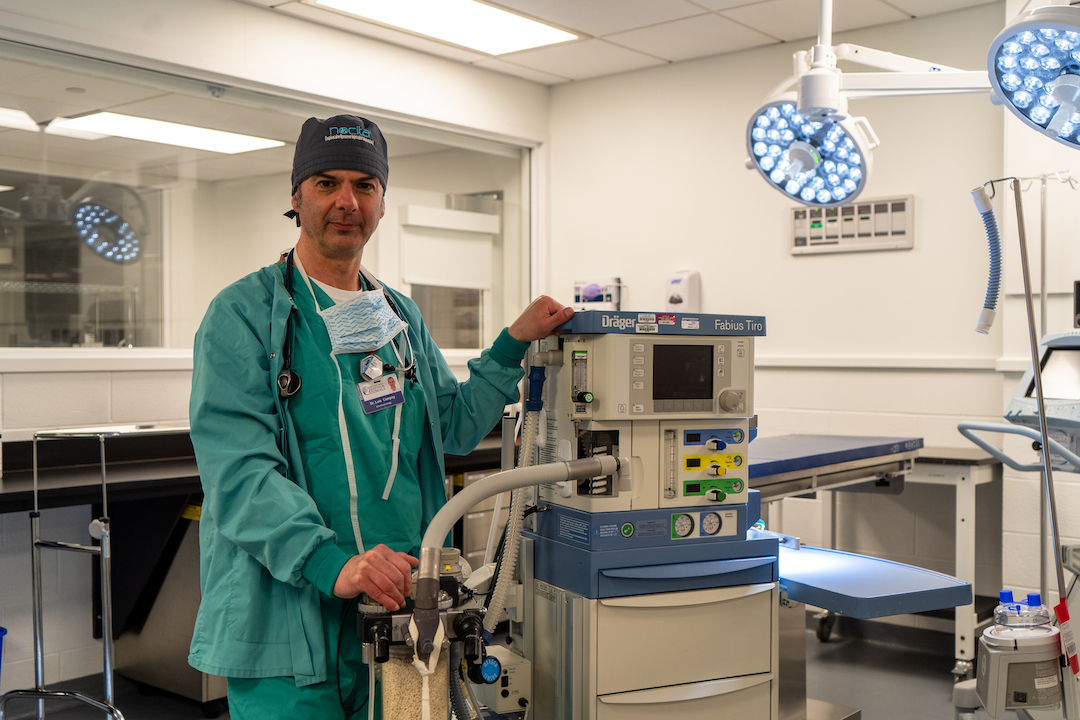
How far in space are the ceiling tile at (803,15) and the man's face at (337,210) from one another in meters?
2.87

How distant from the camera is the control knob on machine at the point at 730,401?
1.89m

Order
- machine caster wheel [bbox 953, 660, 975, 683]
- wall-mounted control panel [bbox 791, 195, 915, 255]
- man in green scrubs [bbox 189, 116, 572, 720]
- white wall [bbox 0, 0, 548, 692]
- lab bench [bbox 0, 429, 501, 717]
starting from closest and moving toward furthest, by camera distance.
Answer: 1. man in green scrubs [bbox 189, 116, 572, 720]
2. lab bench [bbox 0, 429, 501, 717]
3. white wall [bbox 0, 0, 548, 692]
4. machine caster wheel [bbox 953, 660, 975, 683]
5. wall-mounted control panel [bbox 791, 195, 915, 255]

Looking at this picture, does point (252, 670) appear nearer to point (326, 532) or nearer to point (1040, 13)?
point (326, 532)

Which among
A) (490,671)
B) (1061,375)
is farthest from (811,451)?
(490,671)

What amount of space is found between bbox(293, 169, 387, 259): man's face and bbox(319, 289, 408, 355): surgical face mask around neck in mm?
94

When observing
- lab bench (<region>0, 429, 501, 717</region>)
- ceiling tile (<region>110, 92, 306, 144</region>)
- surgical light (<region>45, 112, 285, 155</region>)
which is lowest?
lab bench (<region>0, 429, 501, 717</region>)

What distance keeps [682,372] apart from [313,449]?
0.72 metres

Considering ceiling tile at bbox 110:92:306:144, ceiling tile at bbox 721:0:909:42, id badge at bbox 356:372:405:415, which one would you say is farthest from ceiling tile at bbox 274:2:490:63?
id badge at bbox 356:372:405:415

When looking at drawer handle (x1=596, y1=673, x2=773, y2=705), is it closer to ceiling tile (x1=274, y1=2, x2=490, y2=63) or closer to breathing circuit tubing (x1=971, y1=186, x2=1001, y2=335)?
breathing circuit tubing (x1=971, y1=186, x2=1001, y2=335)

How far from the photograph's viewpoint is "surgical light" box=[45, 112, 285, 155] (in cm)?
364

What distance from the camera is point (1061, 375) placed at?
2855mm

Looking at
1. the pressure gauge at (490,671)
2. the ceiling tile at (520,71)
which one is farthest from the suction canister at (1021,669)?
the ceiling tile at (520,71)

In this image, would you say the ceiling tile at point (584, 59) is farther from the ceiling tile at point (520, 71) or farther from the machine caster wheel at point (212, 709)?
the machine caster wheel at point (212, 709)

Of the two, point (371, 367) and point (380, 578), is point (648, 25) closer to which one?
point (371, 367)
